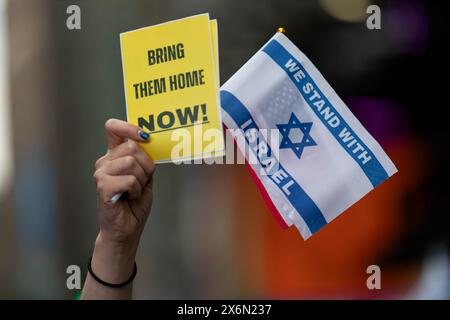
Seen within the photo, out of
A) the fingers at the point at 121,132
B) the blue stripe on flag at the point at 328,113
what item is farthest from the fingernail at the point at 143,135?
the blue stripe on flag at the point at 328,113

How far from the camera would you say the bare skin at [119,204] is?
1187 mm

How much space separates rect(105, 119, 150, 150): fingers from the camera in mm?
1194

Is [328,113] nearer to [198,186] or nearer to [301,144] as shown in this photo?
[301,144]

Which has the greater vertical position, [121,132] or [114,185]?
[121,132]

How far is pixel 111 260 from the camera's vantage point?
1.28 metres

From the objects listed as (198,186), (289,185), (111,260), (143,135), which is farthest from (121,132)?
(198,186)

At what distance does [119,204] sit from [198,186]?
1.99 m

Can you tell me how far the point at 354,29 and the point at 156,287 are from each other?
1833 mm

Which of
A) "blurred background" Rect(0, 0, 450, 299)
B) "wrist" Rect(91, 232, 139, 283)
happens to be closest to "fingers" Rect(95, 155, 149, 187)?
"wrist" Rect(91, 232, 139, 283)

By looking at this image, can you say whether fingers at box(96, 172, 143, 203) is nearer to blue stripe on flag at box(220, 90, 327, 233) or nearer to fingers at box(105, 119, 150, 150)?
fingers at box(105, 119, 150, 150)

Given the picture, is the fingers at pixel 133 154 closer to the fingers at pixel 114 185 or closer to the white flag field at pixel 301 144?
the fingers at pixel 114 185

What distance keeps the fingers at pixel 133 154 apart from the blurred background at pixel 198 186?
Result: 2.02 m

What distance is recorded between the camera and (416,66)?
3.20 m
